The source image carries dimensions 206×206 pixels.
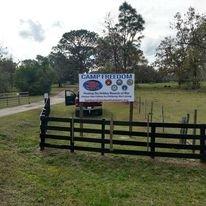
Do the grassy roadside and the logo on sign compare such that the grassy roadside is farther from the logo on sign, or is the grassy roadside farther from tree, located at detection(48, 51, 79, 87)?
tree, located at detection(48, 51, 79, 87)

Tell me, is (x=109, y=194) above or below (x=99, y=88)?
below

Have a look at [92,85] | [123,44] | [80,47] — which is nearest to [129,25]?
[123,44]

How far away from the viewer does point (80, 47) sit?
365 feet

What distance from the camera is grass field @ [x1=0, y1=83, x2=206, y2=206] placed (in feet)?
30.8

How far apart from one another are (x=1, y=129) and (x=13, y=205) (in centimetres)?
1152

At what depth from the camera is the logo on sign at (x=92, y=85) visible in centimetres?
1778

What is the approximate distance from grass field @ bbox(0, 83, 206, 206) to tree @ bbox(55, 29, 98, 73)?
95.9 m

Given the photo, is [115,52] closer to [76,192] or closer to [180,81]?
[180,81]

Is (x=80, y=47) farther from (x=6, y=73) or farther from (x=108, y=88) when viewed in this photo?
(x=108, y=88)

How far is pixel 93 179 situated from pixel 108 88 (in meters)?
7.03

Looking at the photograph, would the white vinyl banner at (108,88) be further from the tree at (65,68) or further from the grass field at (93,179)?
the tree at (65,68)

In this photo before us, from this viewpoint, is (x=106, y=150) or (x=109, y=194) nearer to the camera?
(x=109, y=194)

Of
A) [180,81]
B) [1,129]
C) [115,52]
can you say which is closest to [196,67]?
[180,81]

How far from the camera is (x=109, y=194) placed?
383 inches
